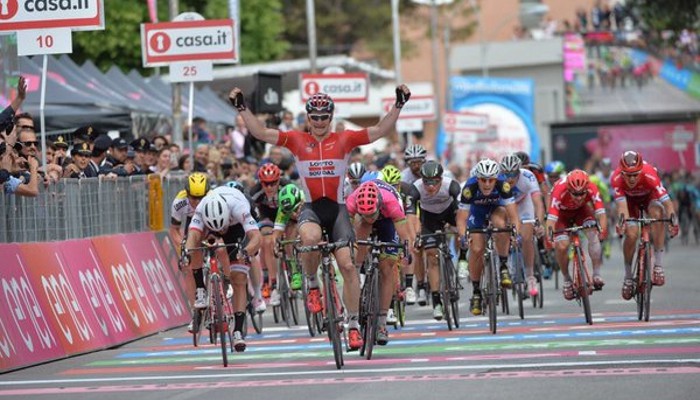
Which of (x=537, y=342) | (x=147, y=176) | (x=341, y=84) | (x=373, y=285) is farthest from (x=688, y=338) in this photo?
(x=341, y=84)

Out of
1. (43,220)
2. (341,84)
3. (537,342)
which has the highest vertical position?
(341,84)

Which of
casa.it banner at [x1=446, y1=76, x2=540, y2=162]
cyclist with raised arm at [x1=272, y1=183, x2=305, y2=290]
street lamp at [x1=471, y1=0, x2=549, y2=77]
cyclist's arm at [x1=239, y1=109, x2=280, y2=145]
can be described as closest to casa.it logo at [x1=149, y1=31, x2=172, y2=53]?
cyclist with raised arm at [x1=272, y1=183, x2=305, y2=290]

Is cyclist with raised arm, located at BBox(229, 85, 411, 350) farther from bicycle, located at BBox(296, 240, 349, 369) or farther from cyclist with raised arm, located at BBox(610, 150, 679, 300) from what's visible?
cyclist with raised arm, located at BBox(610, 150, 679, 300)

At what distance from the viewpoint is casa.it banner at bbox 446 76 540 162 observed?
64812 mm

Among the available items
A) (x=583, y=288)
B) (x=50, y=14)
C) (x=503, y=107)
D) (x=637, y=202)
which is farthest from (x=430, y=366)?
(x=503, y=107)

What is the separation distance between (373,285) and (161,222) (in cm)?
732

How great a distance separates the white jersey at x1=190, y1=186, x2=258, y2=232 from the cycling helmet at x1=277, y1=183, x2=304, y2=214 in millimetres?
2859

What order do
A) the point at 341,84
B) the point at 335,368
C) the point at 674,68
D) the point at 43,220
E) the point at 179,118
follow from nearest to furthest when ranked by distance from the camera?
1. the point at 335,368
2. the point at 43,220
3. the point at 179,118
4. the point at 341,84
5. the point at 674,68

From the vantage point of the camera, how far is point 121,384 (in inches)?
574

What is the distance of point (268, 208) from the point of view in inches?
856

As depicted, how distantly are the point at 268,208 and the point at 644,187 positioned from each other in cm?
451

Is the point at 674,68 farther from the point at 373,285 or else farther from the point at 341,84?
the point at 373,285

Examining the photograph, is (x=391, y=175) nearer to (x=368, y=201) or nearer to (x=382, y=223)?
(x=382, y=223)

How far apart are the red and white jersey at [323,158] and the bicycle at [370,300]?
551 mm
